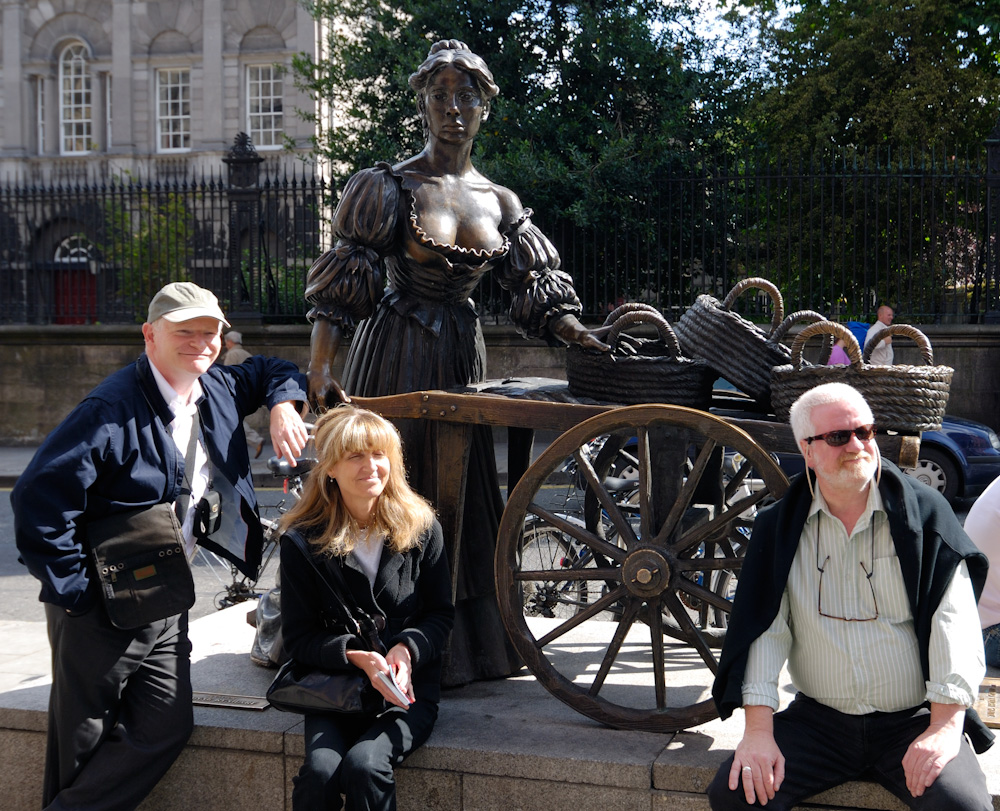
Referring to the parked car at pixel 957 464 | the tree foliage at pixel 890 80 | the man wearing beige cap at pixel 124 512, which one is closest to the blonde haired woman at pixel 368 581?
the man wearing beige cap at pixel 124 512

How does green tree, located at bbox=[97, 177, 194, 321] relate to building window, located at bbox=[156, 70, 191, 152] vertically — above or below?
below

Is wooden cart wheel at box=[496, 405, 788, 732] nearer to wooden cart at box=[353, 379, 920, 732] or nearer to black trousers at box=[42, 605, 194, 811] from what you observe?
wooden cart at box=[353, 379, 920, 732]

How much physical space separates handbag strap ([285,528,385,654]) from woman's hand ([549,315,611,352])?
3.75 feet

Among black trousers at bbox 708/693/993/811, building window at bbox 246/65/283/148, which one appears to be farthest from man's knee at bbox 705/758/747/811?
building window at bbox 246/65/283/148

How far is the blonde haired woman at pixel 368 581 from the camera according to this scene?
2916 millimetres

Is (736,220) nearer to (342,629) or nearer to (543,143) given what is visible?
(543,143)

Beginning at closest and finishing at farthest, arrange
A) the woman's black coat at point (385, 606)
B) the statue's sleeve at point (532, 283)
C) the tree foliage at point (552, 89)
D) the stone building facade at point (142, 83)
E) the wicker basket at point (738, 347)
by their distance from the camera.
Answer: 1. the woman's black coat at point (385, 606)
2. the wicker basket at point (738, 347)
3. the statue's sleeve at point (532, 283)
4. the tree foliage at point (552, 89)
5. the stone building facade at point (142, 83)

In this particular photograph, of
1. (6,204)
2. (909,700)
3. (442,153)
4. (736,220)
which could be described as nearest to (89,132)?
(6,204)

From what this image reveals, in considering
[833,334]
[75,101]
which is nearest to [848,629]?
[833,334]

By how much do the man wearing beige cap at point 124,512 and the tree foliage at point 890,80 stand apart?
12746 mm

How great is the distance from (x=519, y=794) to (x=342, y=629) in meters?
0.71

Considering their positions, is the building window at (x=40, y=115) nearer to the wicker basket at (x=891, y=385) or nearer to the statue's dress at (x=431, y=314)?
the statue's dress at (x=431, y=314)

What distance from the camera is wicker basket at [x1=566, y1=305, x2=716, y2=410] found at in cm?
339

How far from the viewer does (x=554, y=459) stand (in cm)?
321
